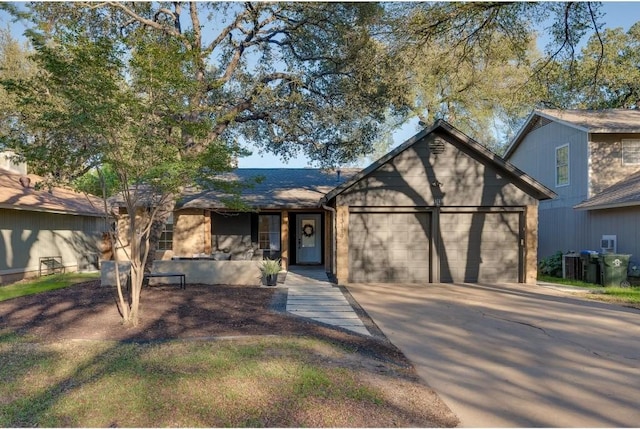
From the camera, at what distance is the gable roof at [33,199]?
14012 mm

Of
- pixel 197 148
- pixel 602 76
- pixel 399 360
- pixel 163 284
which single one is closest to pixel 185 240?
pixel 163 284

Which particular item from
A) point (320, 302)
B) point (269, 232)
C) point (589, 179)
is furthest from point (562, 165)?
point (320, 302)

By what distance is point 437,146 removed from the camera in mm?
12914

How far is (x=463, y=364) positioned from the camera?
18.2 feet

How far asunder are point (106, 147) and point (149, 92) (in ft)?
3.83

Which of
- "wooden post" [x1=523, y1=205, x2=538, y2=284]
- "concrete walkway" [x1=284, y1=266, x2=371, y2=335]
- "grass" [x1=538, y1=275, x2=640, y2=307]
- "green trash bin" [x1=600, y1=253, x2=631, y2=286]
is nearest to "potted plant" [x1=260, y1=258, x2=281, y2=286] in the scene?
"concrete walkway" [x1=284, y1=266, x2=371, y2=335]

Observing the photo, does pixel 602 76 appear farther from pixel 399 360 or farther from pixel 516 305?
pixel 399 360

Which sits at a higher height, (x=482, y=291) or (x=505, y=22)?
(x=505, y=22)

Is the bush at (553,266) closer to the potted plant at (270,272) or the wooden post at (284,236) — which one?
the wooden post at (284,236)

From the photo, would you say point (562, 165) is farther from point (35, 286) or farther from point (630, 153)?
point (35, 286)

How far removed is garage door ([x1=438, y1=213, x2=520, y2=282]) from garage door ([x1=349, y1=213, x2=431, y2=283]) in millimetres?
629

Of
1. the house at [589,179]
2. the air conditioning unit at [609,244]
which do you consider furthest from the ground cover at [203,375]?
the air conditioning unit at [609,244]

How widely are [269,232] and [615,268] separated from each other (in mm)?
11666

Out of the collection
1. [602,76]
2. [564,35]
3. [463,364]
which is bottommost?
[463,364]
